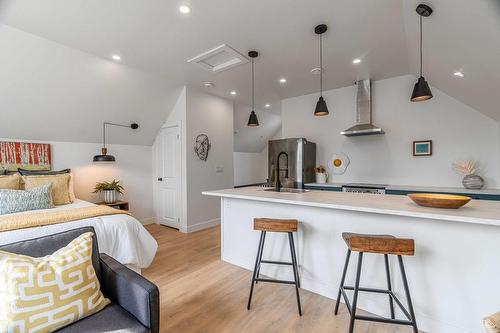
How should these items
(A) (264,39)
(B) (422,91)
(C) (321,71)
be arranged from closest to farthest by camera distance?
1. (B) (422,91)
2. (A) (264,39)
3. (C) (321,71)

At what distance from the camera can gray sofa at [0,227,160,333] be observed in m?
1.14

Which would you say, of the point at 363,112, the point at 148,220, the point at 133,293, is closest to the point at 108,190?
the point at 148,220

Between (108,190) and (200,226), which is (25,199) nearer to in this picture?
(108,190)

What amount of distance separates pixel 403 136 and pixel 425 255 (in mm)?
2835

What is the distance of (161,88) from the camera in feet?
13.5

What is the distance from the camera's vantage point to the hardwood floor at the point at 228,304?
1829 mm

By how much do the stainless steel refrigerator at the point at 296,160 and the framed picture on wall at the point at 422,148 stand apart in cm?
174

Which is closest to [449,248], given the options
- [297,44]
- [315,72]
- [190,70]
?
[297,44]

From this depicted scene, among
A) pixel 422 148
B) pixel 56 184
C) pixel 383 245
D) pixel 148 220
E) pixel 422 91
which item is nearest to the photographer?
pixel 383 245

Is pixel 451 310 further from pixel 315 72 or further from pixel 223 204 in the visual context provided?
pixel 315 72

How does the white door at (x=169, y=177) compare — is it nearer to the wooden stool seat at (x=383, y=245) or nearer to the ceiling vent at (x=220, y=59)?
the ceiling vent at (x=220, y=59)

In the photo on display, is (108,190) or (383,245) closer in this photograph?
(383,245)

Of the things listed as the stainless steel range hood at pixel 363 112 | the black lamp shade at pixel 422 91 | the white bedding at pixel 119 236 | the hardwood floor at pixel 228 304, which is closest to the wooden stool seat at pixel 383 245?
the hardwood floor at pixel 228 304

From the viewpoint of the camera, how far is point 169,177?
4699mm
